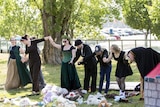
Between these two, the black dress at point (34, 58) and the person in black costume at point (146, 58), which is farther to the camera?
the black dress at point (34, 58)

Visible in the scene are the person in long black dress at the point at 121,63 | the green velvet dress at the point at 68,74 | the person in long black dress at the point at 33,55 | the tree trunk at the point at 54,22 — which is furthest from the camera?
the tree trunk at the point at 54,22

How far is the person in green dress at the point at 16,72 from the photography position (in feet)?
36.6

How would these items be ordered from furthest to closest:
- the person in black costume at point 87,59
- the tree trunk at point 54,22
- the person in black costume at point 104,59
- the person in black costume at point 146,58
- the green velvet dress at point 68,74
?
1. the tree trunk at point 54,22
2. the green velvet dress at point 68,74
3. the person in black costume at point 87,59
4. the person in black costume at point 104,59
5. the person in black costume at point 146,58

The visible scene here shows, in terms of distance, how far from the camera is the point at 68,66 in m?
9.70

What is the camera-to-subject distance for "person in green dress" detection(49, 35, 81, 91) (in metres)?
9.60

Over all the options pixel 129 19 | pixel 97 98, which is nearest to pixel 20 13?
pixel 129 19

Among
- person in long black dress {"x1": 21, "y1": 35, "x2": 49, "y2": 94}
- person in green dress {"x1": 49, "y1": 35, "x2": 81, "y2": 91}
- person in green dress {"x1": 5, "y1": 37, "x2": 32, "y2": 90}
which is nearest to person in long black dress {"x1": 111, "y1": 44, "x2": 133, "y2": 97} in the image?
person in green dress {"x1": 49, "y1": 35, "x2": 81, "y2": 91}

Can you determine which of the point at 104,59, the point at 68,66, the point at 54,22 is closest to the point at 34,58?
the point at 68,66

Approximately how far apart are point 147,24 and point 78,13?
19.0 ft

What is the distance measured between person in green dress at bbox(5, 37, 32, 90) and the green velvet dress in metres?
1.87

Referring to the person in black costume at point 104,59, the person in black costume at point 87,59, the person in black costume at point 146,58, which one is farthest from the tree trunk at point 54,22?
the person in black costume at point 146,58

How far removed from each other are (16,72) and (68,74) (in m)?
2.28

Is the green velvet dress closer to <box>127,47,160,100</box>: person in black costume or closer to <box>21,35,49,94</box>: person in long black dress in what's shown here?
<box>21,35,49,94</box>: person in long black dress

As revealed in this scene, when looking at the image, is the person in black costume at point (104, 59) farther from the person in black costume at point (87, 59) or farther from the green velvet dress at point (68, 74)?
the green velvet dress at point (68, 74)
